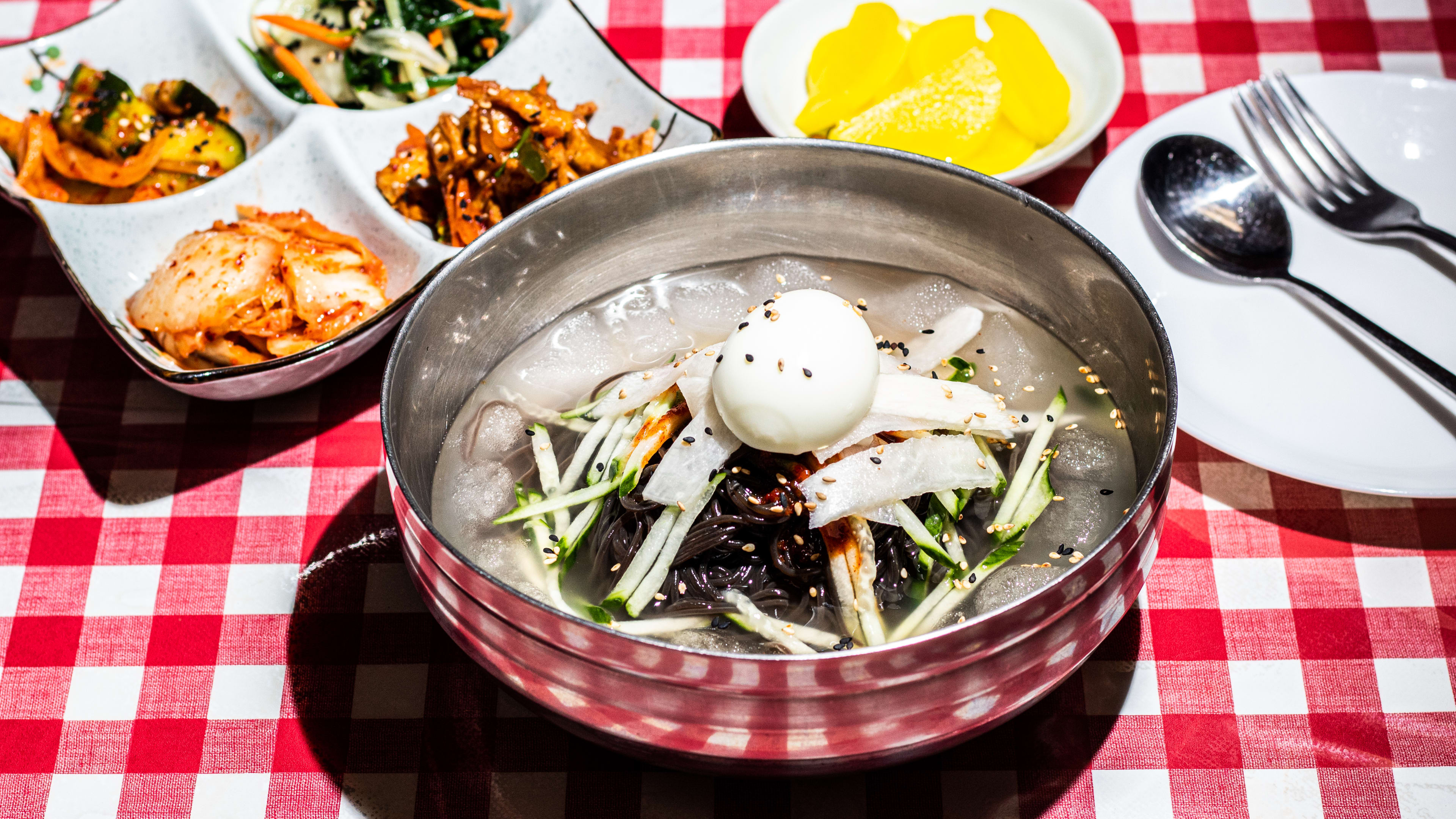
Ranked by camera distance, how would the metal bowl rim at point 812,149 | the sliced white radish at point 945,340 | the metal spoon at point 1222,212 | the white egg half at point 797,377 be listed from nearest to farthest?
1. the metal bowl rim at point 812,149
2. the white egg half at point 797,377
3. the sliced white radish at point 945,340
4. the metal spoon at point 1222,212

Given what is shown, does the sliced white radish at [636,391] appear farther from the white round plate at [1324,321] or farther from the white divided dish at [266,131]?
the white round plate at [1324,321]

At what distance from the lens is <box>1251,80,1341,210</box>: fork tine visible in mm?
1582

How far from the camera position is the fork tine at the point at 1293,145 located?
1.58 meters

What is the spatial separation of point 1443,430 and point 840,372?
0.88m

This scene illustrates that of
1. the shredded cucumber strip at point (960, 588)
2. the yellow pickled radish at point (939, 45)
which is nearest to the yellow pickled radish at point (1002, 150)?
the yellow pickled radish at point (939, 45)

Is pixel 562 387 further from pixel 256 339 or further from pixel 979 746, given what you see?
pixel 979 746

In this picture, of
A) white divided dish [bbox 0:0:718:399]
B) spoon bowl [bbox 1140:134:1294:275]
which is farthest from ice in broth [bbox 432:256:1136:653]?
spoon bowl [bbox 1140:134:1294:275]

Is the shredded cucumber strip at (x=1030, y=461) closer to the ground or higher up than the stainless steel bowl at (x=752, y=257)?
closer to the ground

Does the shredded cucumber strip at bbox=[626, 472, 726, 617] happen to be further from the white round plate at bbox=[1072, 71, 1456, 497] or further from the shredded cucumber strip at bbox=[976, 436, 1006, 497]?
the white round plate at bbox=[1072, 71, 1456, 497]

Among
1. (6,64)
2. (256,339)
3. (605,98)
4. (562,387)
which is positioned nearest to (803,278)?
(562,387)

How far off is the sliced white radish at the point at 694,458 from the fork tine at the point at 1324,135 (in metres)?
1.13

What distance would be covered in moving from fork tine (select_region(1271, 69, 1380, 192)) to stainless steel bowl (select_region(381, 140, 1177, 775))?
695 mm

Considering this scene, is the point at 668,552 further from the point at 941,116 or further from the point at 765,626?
the point at 941,116

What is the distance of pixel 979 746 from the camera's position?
1.17 meters
